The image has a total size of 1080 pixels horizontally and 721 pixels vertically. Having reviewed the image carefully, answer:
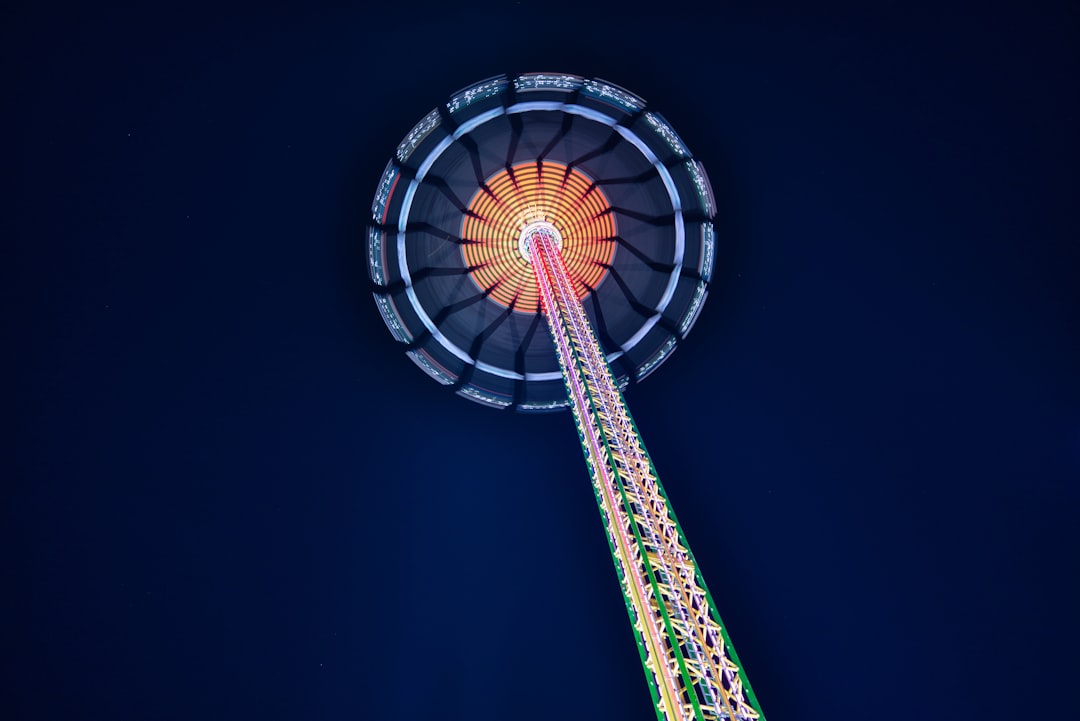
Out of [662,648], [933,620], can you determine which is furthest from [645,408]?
[662,648]

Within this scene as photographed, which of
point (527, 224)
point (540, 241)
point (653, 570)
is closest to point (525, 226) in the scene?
point (527, 224)

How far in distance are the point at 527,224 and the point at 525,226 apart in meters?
0.09

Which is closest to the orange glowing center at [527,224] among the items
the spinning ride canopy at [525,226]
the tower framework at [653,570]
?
the spinning ride canopy at [525,226]

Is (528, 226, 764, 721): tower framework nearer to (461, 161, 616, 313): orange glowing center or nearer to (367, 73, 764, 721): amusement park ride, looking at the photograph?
(367, 73, 764, 721): amusement park ride

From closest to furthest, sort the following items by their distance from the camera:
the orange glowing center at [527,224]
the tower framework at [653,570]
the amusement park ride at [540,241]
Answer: the tower framework at [653,570] < the amusement park ride at [540,241] < the orange glowing center at [527,224]

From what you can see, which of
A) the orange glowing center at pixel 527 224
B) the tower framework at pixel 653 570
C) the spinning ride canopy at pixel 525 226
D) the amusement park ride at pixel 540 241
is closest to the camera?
the tower framework at pixel 653 570

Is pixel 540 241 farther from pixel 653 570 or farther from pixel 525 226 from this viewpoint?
pixel 653 570

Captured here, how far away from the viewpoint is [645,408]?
1477 centimetres

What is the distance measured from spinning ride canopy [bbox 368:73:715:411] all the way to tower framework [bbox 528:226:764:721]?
4679mm

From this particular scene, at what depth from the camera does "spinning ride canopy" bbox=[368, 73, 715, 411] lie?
1338cm

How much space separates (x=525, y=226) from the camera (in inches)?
622

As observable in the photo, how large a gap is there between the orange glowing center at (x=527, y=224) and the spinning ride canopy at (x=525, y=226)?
32 millimetres

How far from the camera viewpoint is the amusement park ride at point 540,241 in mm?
12867

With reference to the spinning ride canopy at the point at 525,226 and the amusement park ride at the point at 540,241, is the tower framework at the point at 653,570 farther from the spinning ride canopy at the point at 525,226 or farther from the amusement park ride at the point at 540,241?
the spinning ride canopy at the point at 525,226
